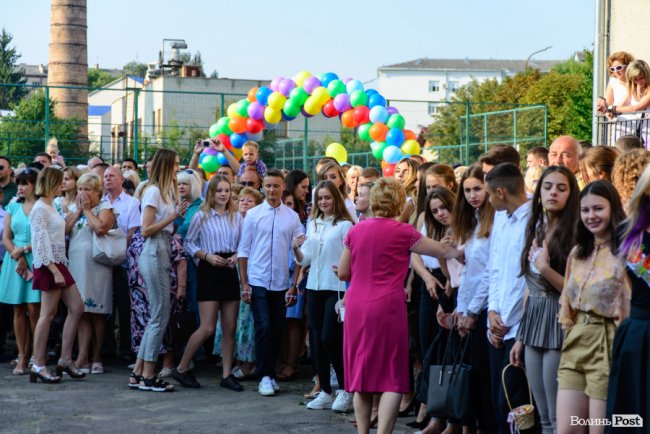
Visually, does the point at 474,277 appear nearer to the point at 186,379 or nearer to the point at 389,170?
the point at 186,379

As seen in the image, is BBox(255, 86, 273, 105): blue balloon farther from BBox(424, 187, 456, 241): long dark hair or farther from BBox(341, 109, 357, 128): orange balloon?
BBox(424, 187, 456, 241): long dark hair

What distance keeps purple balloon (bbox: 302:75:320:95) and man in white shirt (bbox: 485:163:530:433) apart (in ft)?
35.5

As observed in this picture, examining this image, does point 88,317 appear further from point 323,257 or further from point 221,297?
point 323,257

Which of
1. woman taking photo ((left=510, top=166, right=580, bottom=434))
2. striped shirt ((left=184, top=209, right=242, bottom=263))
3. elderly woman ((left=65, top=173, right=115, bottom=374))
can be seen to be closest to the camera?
woman taking photo ((left=510, top=166, right=580, bottom=434))

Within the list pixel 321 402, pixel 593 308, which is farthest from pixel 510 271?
pixel 321 402

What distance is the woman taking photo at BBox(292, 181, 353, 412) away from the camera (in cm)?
841

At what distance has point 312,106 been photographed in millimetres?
16922

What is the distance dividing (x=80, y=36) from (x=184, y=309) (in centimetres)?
4046

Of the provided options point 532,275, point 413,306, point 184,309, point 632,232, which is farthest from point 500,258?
point 184,309

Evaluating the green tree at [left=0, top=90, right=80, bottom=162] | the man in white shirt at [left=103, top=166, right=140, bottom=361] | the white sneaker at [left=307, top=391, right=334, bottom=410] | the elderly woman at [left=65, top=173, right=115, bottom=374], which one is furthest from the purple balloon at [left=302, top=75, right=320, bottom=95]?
the white sneaker at [left=307, top=391, right=334, bottom=410]

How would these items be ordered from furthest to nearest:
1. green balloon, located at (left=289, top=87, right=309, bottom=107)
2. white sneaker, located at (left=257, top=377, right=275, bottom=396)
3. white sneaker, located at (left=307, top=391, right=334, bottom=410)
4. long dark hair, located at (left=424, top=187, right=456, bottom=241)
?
green balloon, located at (left=289, top=87, right=309, bottom=107)
white sneaker, located at (left=257, top=377, right=275, bottom=396)
white sneaker, located at (left=307, top=391, right=334, bottom=410)
long dark hair, located at (left=424, top=187, right=456, bottom=241)

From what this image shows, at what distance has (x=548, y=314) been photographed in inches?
227

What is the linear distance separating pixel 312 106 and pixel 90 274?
7.46 meters

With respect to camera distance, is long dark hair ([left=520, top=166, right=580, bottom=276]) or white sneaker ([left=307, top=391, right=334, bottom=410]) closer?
long dark hair ([left=520, top=166, right=580, bottom=276])
